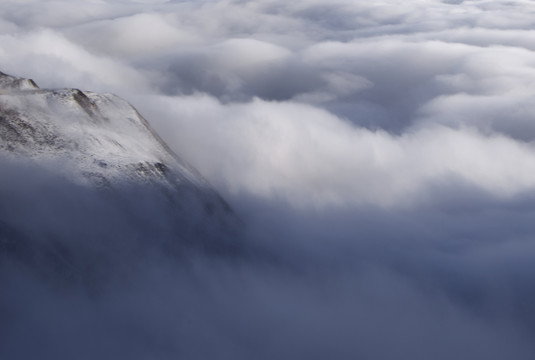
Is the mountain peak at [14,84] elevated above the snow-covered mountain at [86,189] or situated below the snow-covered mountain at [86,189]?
above

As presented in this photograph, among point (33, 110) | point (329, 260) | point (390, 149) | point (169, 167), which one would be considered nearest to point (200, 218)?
point (169, 167)

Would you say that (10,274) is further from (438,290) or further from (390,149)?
(390,149)

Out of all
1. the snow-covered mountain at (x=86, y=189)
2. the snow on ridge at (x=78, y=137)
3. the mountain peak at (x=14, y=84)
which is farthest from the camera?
the mountain peak at (x=14, y=84)

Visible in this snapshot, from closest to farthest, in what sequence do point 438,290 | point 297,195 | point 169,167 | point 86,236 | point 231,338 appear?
1. point 86,236
2. point 231,338
3. point 169,167
4. point 438,290
5. point 297,195

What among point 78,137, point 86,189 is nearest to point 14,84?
point 78,137

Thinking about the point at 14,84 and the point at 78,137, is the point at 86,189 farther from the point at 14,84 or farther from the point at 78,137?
the point at 14,84

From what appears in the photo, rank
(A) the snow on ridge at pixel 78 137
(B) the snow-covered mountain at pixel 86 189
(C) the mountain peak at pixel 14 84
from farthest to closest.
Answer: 1. (C) the mountain peak at pixel 14 84
2. (A) the snow on ridge at pixel 78 137
3. (B) the snow-covered mountain at pixel 86 189

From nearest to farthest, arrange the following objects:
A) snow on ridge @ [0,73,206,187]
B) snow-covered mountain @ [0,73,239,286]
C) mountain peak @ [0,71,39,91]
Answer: snow-covered mountain @ [0,73,239,286]
snow on ridge @ [0,73,206,187]
mountain peak @ [0,71,39,91]

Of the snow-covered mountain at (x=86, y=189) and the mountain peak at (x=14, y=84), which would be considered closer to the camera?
the snow-covered mountain at (x=86, y=189)
